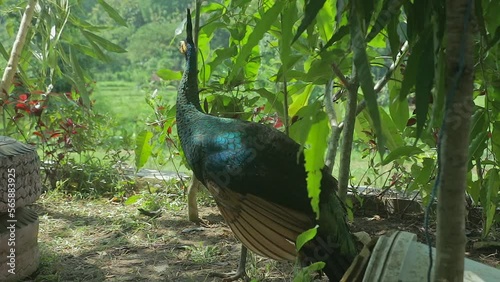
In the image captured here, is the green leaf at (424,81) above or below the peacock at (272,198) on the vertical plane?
above

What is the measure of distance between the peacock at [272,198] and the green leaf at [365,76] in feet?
3.85

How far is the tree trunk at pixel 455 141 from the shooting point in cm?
98

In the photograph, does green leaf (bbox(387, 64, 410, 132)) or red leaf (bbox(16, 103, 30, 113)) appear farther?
red leaf (bbox(16, 103, 30, 113))

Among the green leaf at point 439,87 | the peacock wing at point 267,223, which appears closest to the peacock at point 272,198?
the peacock wing at point 267,223

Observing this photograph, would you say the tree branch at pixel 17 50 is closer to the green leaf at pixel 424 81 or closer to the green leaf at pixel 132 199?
the green leaf at pixel 132 199

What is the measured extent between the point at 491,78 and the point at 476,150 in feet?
0.72

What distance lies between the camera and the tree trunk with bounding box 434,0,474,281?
982 millimetres

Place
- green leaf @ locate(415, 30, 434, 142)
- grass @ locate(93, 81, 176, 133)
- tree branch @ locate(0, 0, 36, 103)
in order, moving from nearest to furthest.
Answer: green leaf @ locate(415, 30, 434, 142), tree branch @ locate(0, 0, 36, 103), grass @ locate(93, 81, 176, 133)

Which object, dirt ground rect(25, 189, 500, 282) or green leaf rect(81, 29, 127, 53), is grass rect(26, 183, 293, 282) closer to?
dirt ground rect(25, 189, 500, 282)

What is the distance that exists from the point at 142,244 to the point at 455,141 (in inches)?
88.3

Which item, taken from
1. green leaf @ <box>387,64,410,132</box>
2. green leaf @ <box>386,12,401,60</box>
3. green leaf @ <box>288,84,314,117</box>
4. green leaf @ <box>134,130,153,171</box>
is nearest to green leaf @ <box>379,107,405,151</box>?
green leaf @ <box>387,64,410,132</box>

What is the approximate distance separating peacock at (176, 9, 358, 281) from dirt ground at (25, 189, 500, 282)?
1.50 ft

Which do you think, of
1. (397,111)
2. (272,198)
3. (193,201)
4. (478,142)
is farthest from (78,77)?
(478,142)

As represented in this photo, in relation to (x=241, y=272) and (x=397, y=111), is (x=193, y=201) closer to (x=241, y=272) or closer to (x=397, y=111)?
(x=241, y=272)
